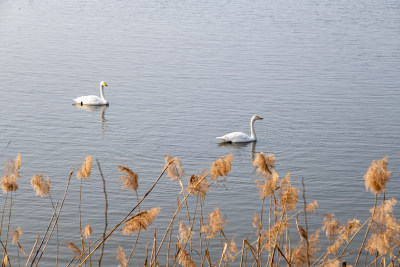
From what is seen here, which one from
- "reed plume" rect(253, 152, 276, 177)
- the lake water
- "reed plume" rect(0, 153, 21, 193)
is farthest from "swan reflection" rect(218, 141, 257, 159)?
"reed plume" rect(0, 153, 21, 193)

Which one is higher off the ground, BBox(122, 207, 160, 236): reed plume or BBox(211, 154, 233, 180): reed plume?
BBox(211, 154, 233, 180): reed plume

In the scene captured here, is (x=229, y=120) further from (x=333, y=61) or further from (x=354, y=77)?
(x=333, y=61)

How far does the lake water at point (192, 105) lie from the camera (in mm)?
11109

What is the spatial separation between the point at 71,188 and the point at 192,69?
9.07 meters

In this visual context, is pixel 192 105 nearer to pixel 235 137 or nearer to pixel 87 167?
pixel 235 137

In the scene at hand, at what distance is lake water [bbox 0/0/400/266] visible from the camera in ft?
36.4

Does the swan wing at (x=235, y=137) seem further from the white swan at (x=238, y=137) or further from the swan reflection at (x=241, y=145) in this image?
the swan reflection at (x=241, y=145)

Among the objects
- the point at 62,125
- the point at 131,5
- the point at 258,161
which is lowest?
the point at 258,161

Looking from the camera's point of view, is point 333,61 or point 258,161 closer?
point 258,161

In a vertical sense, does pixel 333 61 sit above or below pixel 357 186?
above

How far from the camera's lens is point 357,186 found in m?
11.8

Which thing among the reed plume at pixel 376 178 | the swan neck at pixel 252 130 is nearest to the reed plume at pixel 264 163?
the reed plume at pixel 376 178

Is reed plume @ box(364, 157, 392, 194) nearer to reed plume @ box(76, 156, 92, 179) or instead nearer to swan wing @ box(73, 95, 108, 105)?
reed plume @ box(76, 156, 92, 179)

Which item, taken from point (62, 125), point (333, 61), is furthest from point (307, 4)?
point (62, 125)
